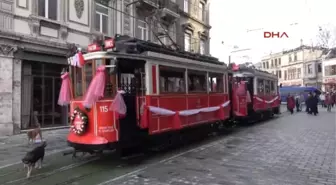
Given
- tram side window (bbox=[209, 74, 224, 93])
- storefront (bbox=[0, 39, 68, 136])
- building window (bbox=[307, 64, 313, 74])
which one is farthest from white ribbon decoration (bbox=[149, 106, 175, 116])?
building window (bbox=[307, 64, 313, 74])

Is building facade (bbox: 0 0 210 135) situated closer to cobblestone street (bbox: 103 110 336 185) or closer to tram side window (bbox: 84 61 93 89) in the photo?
tram side window (bbox: 84 61 93 89)

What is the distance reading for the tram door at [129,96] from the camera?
8812 millimetres

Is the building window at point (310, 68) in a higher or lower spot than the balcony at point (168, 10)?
lower

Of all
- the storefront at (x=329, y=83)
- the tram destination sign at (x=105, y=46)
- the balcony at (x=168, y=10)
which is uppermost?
the balcony at (x=168, y=10)

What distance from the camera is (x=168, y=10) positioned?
25500 millimetres

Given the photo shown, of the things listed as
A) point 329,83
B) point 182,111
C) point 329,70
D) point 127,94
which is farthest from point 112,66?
point 329,70

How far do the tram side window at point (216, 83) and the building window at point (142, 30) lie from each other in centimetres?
1012

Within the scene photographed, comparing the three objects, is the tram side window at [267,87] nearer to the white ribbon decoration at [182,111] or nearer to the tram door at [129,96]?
the white ribbon decoration at [182,111]

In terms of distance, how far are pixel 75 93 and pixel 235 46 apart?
30998 millimetres

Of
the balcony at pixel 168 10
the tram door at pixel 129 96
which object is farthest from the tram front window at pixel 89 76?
the balcony at pixel 168 10

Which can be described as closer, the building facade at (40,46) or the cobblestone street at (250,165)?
the cobblestone street at (250,165)

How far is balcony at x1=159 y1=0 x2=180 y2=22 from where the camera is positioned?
82.3 feet

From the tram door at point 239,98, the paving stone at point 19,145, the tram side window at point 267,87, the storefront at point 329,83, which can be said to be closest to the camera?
the paving stone at point 19,145

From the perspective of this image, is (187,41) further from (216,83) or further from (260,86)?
(216,83)
